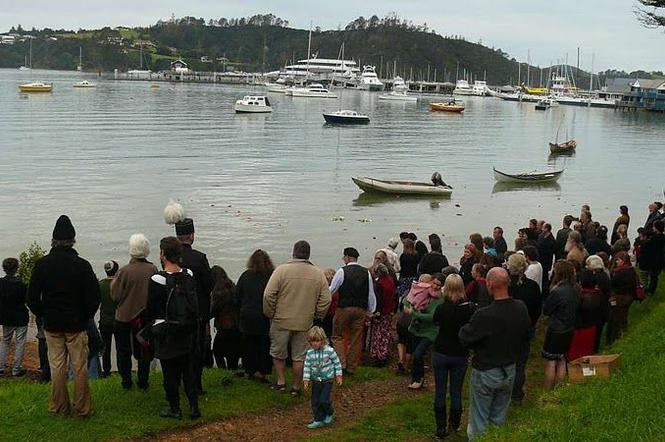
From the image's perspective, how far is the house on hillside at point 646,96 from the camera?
14862 cm

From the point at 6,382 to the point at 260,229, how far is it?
17.9 m

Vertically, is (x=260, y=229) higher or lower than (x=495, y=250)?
lower

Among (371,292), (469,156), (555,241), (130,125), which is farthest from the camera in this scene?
(130,125)

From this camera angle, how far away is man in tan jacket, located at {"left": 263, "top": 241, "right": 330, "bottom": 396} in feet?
27.8

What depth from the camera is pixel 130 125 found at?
74.9m

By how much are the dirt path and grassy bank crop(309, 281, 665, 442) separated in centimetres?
25

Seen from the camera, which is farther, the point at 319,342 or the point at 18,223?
the point at 18,223

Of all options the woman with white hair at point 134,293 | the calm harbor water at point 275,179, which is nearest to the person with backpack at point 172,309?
the woman with white hair at point 134,293

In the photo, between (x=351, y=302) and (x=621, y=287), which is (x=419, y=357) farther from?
(x=621, y=287)

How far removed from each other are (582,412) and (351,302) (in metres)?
3.44

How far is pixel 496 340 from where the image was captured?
6.73m

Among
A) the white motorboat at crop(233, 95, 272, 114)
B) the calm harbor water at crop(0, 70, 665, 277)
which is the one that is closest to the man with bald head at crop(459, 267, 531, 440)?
the calm harbor water at crop(0, 70, 665, 277)

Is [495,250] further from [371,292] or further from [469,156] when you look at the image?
[469,156]

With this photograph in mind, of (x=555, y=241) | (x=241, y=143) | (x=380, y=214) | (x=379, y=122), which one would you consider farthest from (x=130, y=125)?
(x=555, y=241)
